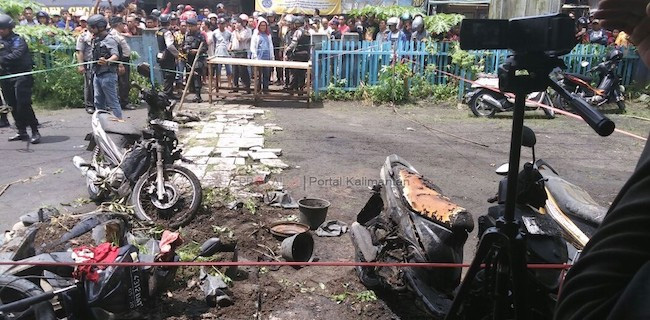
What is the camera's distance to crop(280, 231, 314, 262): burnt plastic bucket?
4234 mm

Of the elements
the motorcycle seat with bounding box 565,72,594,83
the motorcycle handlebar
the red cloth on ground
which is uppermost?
the motorcycle handlebar

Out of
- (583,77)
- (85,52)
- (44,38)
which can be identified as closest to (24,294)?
(85,52)

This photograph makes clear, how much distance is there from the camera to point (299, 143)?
27.1 ft

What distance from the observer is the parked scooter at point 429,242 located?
10.1 ft

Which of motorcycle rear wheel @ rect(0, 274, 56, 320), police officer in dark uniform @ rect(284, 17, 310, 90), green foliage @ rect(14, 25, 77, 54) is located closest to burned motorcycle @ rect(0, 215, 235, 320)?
motorcycle rear wheel @ rect(0, 274, 56, 320)

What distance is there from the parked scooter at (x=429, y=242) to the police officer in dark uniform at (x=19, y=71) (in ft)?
21.3

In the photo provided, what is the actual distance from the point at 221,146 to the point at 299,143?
49.5 inches

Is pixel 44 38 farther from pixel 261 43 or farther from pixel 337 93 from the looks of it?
pixel 337 93

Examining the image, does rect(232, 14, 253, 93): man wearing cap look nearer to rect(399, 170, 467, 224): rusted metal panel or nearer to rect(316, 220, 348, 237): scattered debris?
rect(316, 220, 348, 237): scattered debris

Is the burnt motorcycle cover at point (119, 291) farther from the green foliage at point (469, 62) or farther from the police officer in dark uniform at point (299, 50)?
the green foliage at point (469, 62)

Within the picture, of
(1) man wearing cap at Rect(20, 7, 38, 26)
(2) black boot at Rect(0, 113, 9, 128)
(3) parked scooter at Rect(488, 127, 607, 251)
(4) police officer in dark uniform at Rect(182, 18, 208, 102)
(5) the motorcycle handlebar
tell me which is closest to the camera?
(5) the motorcycle handlebar

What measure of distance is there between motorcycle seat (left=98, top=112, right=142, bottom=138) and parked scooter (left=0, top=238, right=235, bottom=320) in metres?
2.65

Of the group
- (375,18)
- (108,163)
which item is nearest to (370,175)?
(108,163)

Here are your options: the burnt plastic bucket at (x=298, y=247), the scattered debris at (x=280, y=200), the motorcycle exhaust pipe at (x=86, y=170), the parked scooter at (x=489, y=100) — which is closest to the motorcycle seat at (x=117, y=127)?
the motorcycle exhaust pipe at (x=86, y=170)
